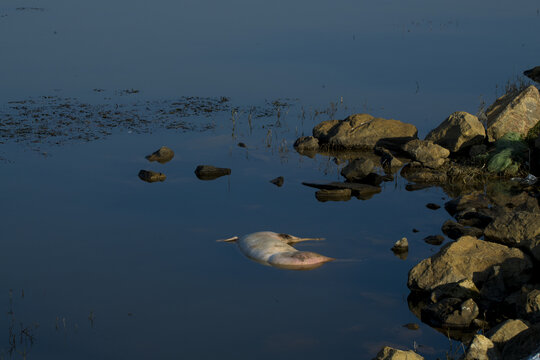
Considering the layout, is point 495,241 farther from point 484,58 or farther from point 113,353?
point 484,58

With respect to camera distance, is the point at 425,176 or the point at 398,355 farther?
the point at 425,176

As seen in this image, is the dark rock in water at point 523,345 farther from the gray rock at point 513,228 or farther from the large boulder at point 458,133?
the large boulder at point 458,133

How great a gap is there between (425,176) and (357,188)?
180cm

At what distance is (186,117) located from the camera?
76.0ft

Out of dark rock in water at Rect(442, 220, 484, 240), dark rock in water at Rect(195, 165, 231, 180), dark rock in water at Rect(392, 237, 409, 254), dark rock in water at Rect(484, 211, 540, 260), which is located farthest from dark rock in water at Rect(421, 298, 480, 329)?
dark rock in water at Rect(195, 165, 231, 180)

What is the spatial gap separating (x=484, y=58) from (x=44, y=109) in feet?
53.8

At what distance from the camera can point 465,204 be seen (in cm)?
1599

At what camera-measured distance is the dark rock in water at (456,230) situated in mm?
14562

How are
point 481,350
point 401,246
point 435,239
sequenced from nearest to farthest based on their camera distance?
1. point 481,350
2. point 401,246
3. point 435,239

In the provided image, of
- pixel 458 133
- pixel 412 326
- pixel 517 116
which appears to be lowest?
pixel 412 326

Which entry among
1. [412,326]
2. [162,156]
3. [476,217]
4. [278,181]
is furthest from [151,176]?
[412,326]

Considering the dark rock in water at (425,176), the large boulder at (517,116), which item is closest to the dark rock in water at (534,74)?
the large boulder at (517,116)

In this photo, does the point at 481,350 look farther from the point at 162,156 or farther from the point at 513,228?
the point at 162,156

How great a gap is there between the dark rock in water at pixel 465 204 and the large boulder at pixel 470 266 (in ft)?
11.2
